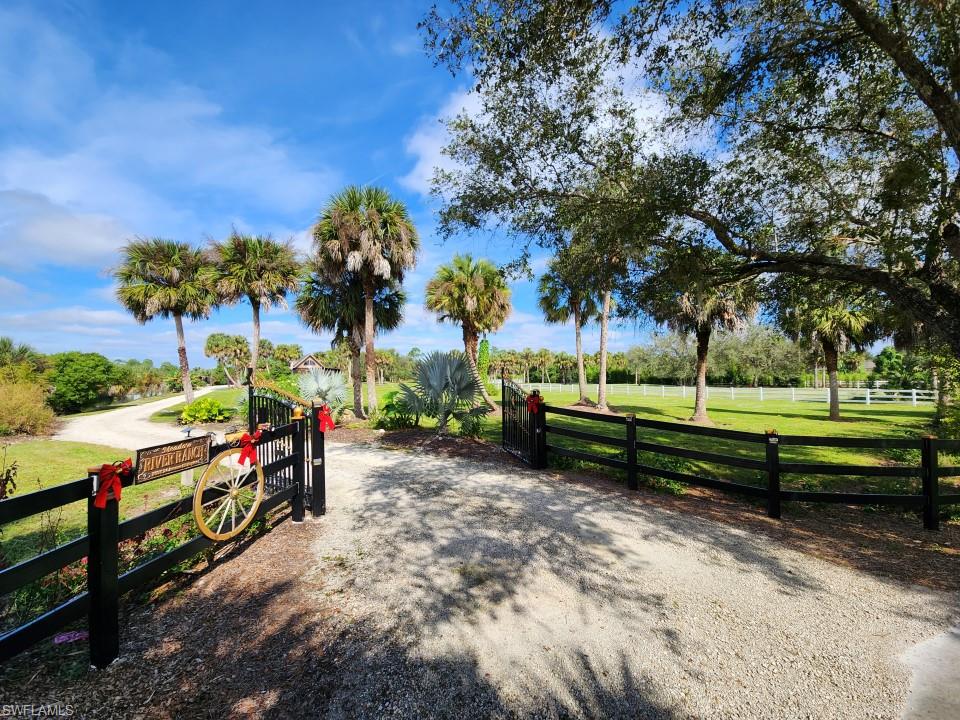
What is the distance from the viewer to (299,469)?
205 inches

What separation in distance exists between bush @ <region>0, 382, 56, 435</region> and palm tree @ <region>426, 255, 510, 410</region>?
51.5 feet

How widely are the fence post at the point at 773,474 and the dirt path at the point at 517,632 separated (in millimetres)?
801

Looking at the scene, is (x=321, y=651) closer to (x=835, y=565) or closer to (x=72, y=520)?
(x=835, y=565)

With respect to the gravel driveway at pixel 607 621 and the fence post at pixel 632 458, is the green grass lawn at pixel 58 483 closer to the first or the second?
the gravel driveway at pixel 607 621

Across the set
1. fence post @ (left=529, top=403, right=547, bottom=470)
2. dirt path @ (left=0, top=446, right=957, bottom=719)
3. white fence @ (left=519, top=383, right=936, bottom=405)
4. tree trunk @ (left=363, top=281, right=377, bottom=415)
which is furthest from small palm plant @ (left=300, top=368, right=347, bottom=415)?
white fence @ (left=519, top=383, right=936, bottom=405)

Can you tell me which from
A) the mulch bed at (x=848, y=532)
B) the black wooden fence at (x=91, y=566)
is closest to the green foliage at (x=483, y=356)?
the mulch bed at (x=848, y=532)

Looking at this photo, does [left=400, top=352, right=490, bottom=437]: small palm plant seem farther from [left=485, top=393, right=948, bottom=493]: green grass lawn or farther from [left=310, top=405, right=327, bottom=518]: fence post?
[left=310, top=405, right=327, bottom=518]: fence post

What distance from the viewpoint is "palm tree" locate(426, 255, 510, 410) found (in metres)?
22.5

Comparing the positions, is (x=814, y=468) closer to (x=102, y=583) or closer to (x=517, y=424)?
(x=517, y=424)

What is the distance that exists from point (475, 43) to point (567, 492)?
6276 millimetres

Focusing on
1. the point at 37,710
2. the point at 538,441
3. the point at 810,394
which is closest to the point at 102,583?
the point at 37,710

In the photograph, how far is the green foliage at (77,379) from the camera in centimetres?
2062

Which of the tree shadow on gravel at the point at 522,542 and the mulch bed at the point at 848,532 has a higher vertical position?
the tree shadow on gravel at the point at 522,542

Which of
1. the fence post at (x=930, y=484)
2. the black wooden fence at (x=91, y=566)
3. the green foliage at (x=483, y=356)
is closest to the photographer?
the black wooden fence at (x=91, y=566)
